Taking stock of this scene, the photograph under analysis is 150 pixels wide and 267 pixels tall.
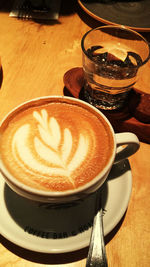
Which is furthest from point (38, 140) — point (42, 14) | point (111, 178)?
point (42, 14)

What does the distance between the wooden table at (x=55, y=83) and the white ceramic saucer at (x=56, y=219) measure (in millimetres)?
47

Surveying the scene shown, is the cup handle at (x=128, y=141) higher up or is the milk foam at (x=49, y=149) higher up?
the cup handle at (x=128, y=141)

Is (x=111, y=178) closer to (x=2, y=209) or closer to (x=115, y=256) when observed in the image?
(x=115, y=256)

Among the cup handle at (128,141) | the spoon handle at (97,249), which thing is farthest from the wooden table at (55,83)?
the cup handle at (128,141)

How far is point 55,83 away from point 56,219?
0.55 m

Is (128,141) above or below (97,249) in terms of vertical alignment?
above

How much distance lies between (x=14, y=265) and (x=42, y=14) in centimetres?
120

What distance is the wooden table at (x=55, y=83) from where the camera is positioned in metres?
0.55

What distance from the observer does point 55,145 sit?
56 cm

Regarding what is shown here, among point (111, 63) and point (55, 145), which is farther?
point (111, 63)

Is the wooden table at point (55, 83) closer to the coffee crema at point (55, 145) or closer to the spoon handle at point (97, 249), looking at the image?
the spoon handle at point (97, 249)

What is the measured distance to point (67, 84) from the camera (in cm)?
86

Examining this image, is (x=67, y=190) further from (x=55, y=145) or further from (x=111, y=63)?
(x=111, y=63)

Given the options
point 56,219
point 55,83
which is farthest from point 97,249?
point 55,83
